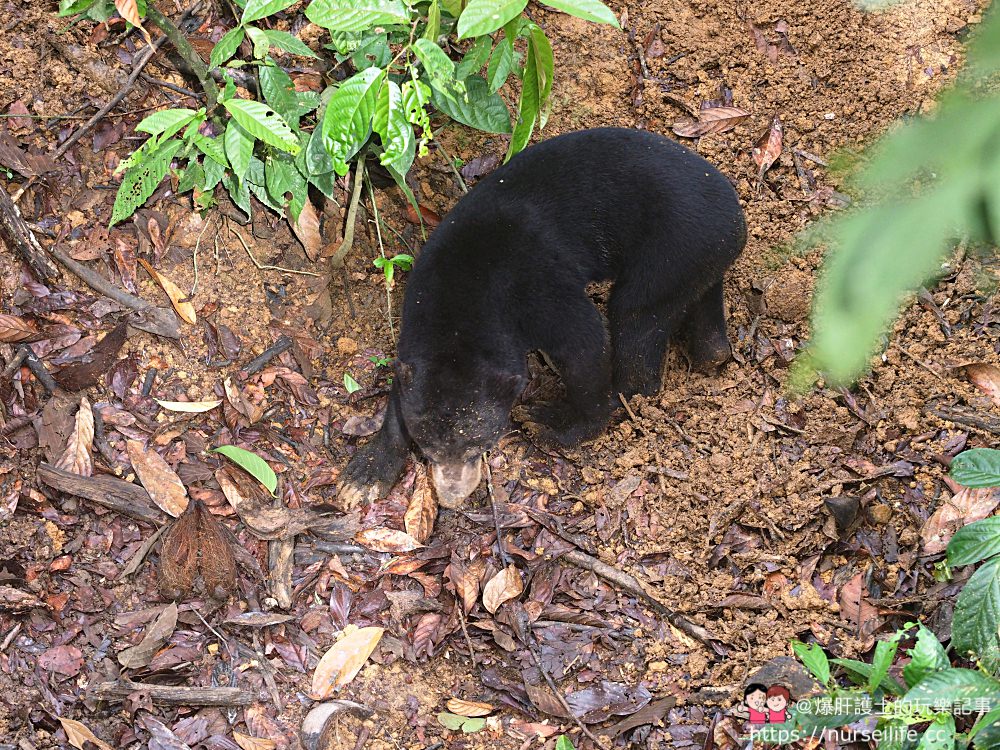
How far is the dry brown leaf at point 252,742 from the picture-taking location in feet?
12.6

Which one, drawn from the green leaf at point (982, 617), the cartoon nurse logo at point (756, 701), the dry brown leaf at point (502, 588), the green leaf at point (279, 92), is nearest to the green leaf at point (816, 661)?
the cartoon nurse logo at point (756, 701)

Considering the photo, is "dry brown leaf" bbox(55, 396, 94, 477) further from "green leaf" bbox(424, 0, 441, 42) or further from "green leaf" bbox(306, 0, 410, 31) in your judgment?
"green leaf" bbox(424, 0, 441, 42)

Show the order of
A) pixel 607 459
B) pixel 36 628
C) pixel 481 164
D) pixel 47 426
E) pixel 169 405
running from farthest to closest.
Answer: pixel 481 164
pixel 607 459
pixel 169 405
pixel 47 426
pixel 36 628

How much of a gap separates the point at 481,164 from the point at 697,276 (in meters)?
1.76

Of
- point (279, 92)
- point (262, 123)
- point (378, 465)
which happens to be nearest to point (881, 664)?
point (378, 465)

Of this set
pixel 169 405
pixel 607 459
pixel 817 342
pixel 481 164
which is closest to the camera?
pixel 817 342

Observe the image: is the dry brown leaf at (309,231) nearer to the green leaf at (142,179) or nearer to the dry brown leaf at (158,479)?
the green leaf at (142,179)

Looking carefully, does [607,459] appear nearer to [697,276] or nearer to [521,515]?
[521,515]

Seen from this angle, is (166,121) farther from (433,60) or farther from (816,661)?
(816,661)

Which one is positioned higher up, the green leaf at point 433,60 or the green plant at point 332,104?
the green leaf at point 433,60

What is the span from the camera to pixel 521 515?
187 inches

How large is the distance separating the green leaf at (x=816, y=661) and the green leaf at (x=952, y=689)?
41 cm

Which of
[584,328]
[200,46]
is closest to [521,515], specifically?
[584,328]

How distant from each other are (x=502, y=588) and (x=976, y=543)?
7.07 ft
